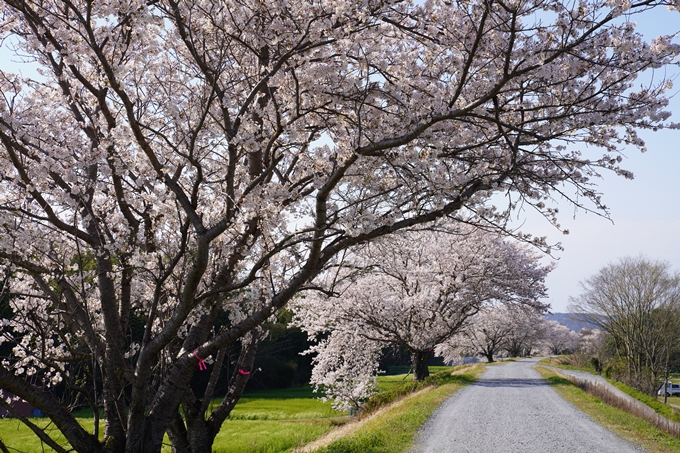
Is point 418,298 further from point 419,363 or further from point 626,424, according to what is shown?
point 626,424

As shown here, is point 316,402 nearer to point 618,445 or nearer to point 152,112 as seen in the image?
point 618,445

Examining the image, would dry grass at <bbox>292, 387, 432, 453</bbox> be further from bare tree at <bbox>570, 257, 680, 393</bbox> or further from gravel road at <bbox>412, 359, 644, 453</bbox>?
bare tree at <bbox>570, 257, 680, 393</bbox>

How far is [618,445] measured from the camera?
32.0ft

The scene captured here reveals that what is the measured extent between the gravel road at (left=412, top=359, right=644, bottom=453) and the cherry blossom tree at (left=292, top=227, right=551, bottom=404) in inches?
148

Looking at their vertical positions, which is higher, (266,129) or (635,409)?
(266,129)

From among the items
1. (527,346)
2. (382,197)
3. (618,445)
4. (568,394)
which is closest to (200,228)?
(382,197)

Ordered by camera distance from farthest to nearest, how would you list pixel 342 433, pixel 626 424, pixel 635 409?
pixel 635 409, pixel 342 433, pixel 626 424

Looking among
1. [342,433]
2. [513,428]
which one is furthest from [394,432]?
[342,433]

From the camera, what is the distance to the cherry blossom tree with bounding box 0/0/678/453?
4.28 meters

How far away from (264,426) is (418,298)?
1059cm

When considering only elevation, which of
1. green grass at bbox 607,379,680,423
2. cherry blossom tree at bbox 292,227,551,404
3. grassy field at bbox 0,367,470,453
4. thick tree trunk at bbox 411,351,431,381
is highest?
cherry blossom tree at bbox 292,227,551,404

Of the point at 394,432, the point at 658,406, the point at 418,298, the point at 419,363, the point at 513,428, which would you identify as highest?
the point at 418,298

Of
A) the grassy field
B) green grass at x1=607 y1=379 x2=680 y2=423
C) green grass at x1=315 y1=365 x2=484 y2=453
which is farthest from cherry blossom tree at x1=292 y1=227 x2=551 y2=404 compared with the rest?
green grass at x1=607 y1=379 x2=680 y2=423

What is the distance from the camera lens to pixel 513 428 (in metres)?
11.1
